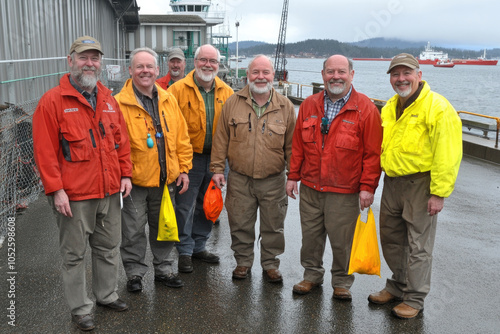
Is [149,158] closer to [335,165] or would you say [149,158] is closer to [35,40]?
[335,165]

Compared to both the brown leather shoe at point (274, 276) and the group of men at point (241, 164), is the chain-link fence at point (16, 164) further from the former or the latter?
the brown leather shoe at point (274, 276)

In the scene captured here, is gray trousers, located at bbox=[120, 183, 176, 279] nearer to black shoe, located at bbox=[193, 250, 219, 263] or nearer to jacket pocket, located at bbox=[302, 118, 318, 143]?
black shoe, located at bbox=[193, 250, 219, 263]

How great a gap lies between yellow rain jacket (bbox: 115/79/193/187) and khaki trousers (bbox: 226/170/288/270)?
0.69 m

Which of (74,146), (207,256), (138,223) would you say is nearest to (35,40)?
(207,256)

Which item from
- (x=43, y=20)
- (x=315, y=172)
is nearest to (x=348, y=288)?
(x=315, y=172)

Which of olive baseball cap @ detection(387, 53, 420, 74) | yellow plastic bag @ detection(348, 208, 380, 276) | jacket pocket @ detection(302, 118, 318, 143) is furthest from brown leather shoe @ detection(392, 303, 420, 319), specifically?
olive baseball cap @ detection(387, 53, 420, 74)

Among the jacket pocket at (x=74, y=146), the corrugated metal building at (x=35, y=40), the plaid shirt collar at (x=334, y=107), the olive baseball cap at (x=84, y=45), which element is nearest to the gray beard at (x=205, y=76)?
the plaid shirt collar at (x=334, y=107)

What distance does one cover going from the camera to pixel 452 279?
5.09 meters

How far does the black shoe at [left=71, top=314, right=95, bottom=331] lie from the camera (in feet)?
12.7

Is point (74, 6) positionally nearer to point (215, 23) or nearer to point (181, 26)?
point (181, 26)

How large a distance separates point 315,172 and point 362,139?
1.74 feet

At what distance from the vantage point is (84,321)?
3.90m

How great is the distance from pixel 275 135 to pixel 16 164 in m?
3.87

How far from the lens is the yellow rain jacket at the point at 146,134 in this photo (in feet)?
14.5
